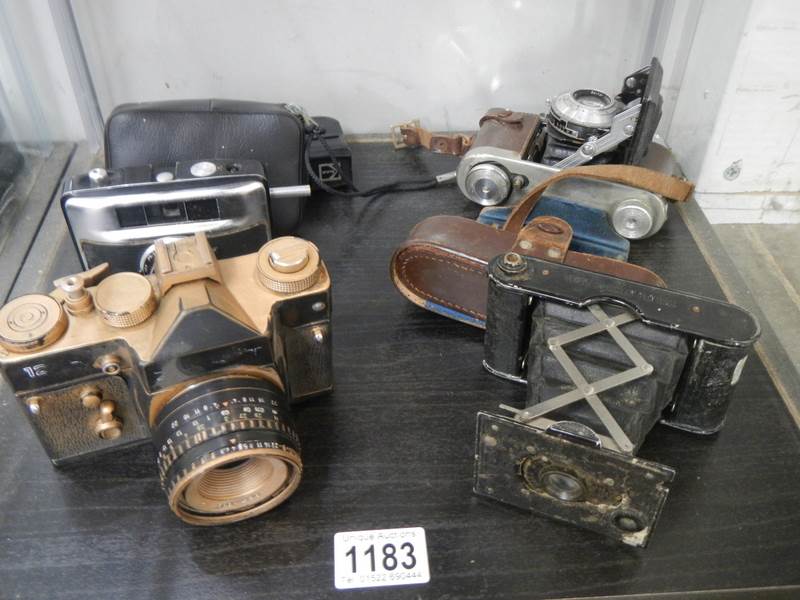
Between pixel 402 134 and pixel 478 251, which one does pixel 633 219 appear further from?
pixel 402 134

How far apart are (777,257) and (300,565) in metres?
0.88

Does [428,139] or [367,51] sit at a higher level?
[367,51]

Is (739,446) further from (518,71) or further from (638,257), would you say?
(518,71)

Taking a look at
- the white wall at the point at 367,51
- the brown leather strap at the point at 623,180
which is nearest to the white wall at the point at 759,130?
the white wall at the point at 367,51

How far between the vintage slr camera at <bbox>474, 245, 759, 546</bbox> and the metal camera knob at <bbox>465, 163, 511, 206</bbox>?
0.81 ft

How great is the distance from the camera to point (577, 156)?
906mm

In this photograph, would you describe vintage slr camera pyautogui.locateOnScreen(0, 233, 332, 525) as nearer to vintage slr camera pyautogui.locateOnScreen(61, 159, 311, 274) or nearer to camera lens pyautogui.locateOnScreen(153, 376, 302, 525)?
camera lens pyautogui.locateOnScreen(153, 376, 302, 525)

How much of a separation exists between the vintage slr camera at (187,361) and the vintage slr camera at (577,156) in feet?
1.14

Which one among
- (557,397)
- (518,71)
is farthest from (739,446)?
(518,71)

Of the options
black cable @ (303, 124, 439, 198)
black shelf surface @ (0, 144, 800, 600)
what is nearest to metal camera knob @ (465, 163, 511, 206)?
black cable @ (303, 124, 439, 198)

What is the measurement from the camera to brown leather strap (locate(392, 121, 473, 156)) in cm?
109

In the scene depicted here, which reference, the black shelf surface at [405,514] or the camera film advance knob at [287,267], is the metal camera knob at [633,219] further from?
the camera film advance knob at [287,267]

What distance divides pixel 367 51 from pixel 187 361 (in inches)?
25.1

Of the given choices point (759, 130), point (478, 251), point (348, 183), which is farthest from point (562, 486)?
point (759, 130)
